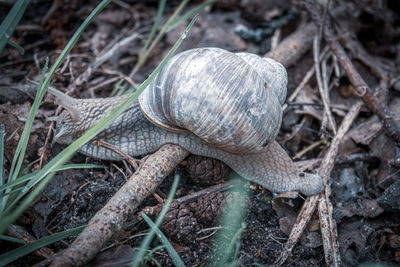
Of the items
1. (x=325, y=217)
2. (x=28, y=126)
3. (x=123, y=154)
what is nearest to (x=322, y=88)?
(x=325, y=217)

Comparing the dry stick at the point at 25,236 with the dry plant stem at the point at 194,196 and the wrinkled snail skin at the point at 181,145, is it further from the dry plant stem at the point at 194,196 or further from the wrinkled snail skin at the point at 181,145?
Answer: the wrinkled snail skin at the point at 181,145

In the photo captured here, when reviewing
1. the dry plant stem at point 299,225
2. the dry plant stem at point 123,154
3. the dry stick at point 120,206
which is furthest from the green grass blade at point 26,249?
the dry plant stem at point 299,225

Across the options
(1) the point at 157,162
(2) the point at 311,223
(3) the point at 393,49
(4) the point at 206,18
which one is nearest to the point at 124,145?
(1) the point at 157,162

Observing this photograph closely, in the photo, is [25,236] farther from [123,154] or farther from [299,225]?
[299,225]

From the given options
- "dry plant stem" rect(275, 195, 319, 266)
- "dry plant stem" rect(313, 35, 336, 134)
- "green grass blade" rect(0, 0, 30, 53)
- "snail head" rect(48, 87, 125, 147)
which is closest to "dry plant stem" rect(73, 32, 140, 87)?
"snail head" rect(48, 87, 125, 147)

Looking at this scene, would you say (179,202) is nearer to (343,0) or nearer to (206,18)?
(206,18)

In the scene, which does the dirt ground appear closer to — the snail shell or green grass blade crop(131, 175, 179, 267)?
green grass blade crop(131, 175, 179, 267)
